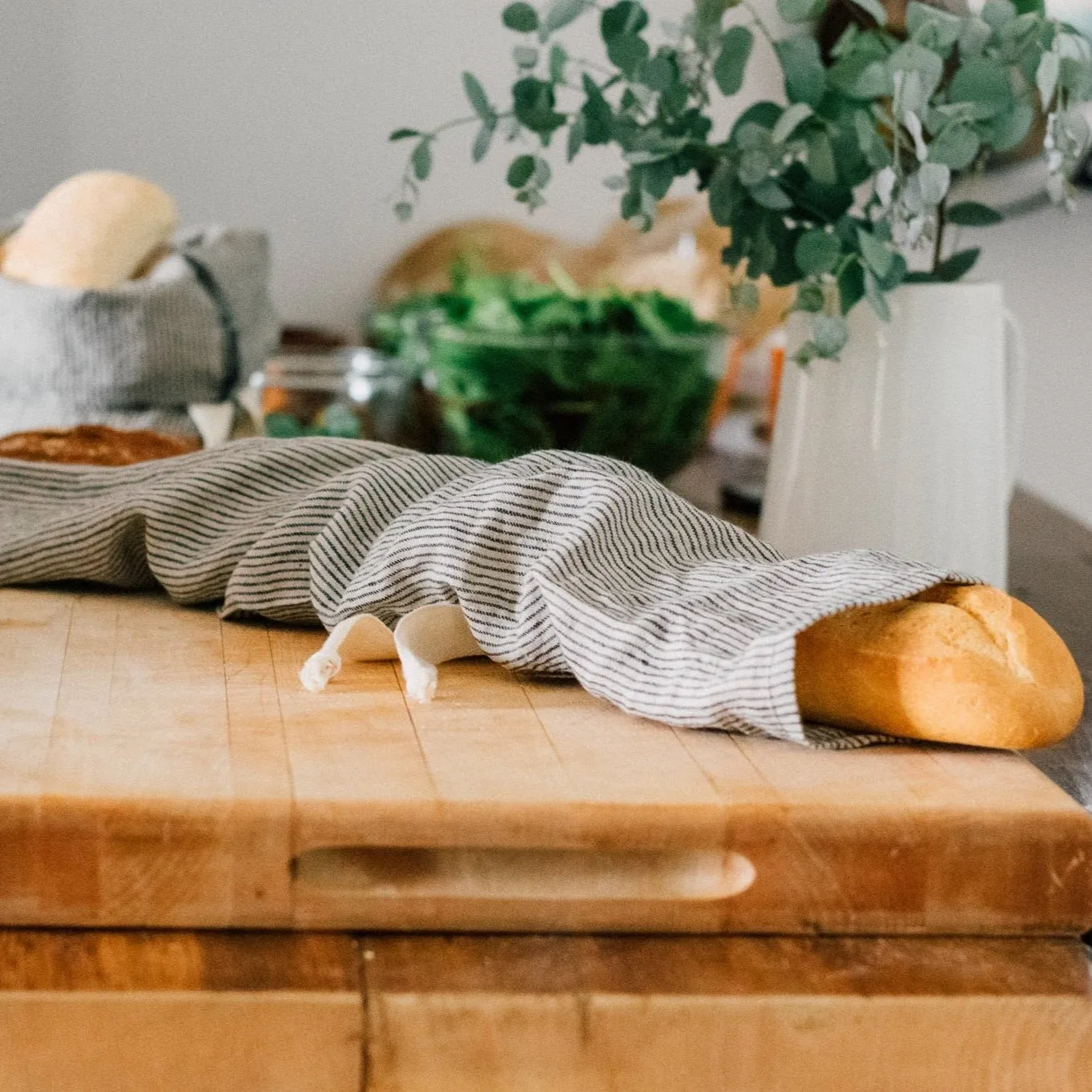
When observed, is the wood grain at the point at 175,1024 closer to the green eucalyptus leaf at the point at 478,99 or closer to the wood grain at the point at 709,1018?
the wood grain at the point at 709,1018

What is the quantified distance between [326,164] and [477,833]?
1285 mm

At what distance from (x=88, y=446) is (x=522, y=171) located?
12.3 inches

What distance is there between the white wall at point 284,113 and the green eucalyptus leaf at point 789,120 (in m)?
0.95

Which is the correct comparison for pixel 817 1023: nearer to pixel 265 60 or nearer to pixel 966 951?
pixel 966 951

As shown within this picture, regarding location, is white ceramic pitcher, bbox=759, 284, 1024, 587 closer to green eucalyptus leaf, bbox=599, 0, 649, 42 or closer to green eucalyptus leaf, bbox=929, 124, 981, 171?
green eucalyptus leaf, bbox=929, 124, 981, 171

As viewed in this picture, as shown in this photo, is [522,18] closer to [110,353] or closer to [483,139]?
[483,139]

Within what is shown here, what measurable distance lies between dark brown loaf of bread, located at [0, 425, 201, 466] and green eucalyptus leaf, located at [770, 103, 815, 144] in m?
0.41

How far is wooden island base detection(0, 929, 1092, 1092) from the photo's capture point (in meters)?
0.43

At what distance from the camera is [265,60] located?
1560mm

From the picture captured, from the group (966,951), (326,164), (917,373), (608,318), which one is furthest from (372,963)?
(326,164)

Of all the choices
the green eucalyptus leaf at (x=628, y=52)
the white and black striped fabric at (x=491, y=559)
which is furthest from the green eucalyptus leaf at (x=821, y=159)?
the white and black striped fabric at (x=491, y=559)

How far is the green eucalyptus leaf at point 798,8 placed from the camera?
0.72 m

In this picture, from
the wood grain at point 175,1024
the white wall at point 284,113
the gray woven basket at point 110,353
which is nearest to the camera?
the wood grain at point 175,1024

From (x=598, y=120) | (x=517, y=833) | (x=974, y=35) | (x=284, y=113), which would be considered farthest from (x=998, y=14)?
(x=284, y=113)
